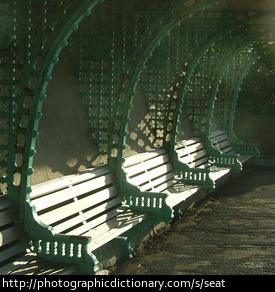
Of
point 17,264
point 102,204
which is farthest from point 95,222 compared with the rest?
point 17,264

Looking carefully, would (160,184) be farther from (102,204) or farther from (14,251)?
(14,251)

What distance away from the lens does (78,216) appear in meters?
7.60

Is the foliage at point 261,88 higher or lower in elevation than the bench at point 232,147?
higher

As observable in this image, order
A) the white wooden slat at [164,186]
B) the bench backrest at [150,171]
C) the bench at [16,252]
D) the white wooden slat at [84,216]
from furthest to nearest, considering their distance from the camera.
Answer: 1. the white wooden slat at [164,186]
2. the bench backrest at [150,171]
3. the white wooden slat at [84,216]
4. the bench at [16,252]

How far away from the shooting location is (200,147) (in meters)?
13.8

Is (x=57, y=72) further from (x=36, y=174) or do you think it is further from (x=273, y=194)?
(x=273, y=194)

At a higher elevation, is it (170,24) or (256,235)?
(170,24)

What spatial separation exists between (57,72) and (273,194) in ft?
21.2

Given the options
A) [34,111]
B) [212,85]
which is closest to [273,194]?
[212,85]

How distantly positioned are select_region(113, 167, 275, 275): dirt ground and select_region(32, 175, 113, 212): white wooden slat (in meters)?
1.12

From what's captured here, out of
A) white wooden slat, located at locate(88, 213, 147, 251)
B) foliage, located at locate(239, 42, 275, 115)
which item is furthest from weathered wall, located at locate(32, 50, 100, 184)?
foliage, located at locate(239, 42, 275, 115)

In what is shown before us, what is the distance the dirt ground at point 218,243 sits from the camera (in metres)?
8.13

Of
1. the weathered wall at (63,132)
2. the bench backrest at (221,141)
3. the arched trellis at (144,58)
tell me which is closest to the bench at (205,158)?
the bench backrest at (221,141)

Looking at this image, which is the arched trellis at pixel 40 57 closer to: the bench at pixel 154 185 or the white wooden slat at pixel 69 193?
the white wooden slat at pixel 69 193
